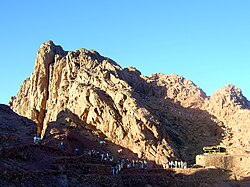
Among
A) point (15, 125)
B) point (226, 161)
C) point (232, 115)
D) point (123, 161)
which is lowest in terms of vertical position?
point (123, 161)

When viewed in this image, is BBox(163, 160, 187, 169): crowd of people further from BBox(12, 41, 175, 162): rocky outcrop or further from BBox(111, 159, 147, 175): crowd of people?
BBox(111, 159, 147, 175): crowd of people

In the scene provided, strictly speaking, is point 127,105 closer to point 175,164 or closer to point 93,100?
point 93,100

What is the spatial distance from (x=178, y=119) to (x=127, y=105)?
411 inches

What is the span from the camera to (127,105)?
151 ft

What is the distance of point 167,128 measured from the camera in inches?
1932

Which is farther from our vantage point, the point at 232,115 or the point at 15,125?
the point at 232,115

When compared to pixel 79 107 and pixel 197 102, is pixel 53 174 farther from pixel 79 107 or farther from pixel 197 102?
pixel 197 102

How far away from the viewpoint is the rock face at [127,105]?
44562 mm

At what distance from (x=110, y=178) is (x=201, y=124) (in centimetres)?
2505

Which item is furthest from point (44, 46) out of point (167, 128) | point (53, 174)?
point (53, 174)

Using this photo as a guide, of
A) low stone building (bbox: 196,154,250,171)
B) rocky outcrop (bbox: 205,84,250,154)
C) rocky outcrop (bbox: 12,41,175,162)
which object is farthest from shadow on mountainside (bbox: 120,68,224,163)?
low stone building (bbox: 196,154,250,171)

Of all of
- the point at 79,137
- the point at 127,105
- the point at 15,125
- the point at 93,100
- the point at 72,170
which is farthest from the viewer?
the point at 93,100

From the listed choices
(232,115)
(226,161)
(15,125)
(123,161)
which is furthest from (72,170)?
(232,115)

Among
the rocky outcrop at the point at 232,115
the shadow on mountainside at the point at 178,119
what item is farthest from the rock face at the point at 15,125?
the rocky outcrop at the point at 232,115
